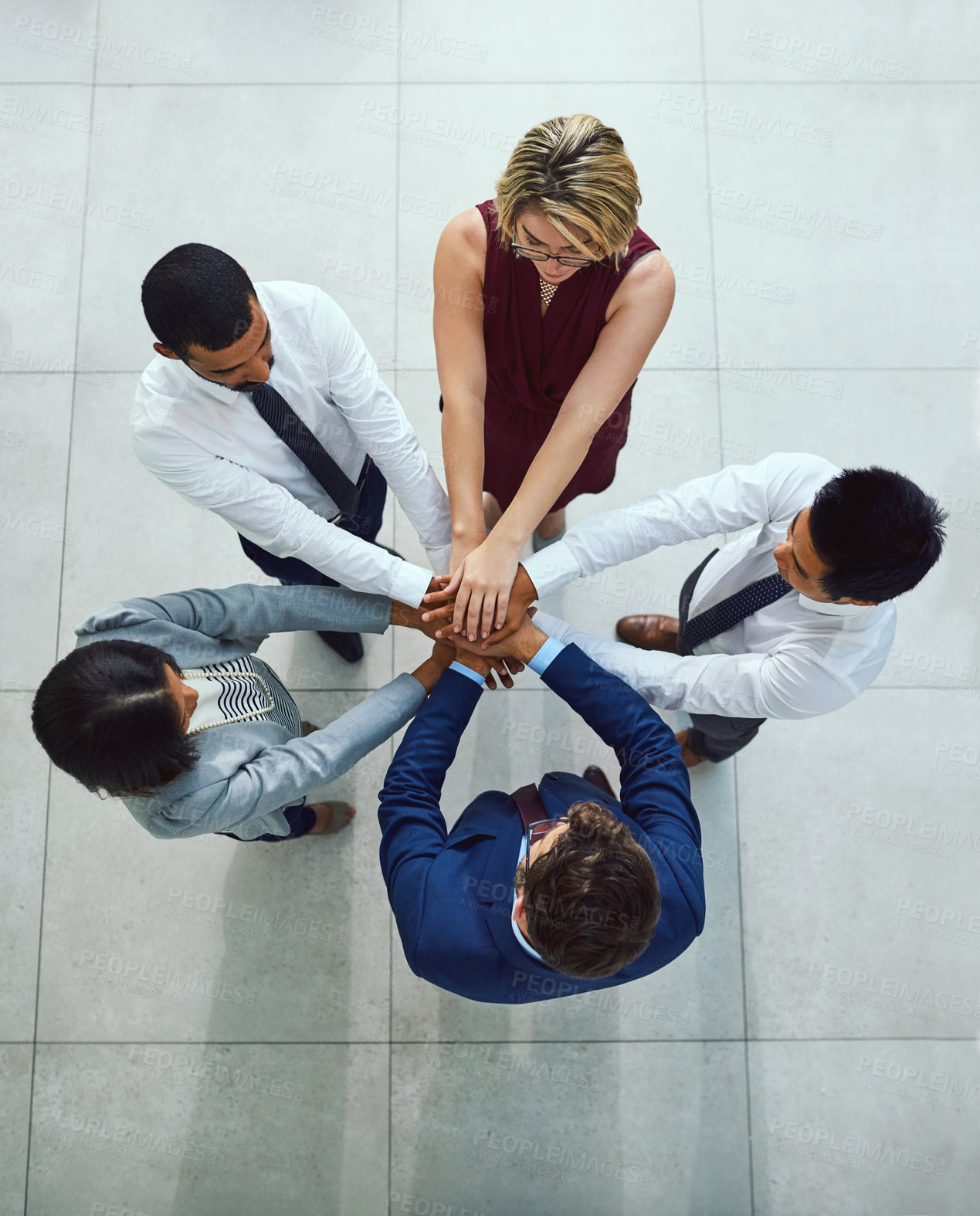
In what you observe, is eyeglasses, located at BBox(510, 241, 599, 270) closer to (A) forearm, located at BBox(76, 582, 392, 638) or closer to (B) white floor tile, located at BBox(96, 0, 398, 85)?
(A) forearm, located at BBox(76, 582, 392, 638)

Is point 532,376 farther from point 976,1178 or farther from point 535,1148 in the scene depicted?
point 976,1178

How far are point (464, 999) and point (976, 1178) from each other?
1.63 meters

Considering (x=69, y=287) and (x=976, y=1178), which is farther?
(x=69, y=287)

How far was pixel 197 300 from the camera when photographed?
161 cm

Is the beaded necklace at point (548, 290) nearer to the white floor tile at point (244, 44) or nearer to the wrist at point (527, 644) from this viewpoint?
the wrist at point (527, 644)

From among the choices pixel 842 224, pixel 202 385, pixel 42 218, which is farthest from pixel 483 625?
pixel 42 218

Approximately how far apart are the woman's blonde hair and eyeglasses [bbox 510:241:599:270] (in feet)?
0.16

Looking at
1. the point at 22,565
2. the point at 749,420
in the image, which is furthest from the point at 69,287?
the point at 749,420

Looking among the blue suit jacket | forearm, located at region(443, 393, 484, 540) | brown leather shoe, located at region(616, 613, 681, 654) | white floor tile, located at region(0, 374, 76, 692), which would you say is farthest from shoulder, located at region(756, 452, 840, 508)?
white floor tile, located at region(0, 374, 76, 692)

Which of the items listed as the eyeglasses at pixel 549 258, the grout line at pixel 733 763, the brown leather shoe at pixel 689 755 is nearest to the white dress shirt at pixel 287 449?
the eyeglasses at pixel 549 258

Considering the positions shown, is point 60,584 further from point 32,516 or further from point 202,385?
point 202,385

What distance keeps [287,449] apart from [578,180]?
88 centimetres

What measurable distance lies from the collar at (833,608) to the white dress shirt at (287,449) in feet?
2.92

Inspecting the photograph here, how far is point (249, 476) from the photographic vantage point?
193 centimetres
